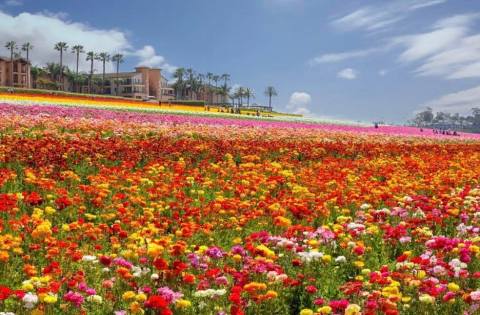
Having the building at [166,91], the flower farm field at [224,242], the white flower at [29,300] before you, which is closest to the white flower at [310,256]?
the flower farm field at [224,242]

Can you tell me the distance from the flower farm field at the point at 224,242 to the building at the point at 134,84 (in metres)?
133

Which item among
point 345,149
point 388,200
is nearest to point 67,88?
point 345,149

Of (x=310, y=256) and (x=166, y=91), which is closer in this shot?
(x=310, y=256)

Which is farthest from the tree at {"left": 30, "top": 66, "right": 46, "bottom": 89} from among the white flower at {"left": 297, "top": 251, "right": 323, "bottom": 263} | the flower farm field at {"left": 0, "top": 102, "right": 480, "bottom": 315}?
the white flower at {"left": 297, "top": 251, "right": 323, "bottom": 263}

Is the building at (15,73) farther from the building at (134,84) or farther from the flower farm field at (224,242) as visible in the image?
the flower farm field at (224,242)

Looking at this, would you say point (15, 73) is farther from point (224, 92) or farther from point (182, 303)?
point (182, 303)

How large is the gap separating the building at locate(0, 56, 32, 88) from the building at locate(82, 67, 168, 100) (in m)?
23.1

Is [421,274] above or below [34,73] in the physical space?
below

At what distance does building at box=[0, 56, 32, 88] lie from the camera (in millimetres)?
116931

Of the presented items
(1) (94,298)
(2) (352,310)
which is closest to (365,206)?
(2) (352,310)

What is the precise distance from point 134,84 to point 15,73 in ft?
105

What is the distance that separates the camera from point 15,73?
4683 inches

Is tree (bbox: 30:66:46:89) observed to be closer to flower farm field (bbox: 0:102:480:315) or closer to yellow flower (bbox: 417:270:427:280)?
flower farm field (bbox: 0:102:480:315)

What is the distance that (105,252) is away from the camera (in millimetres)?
6117
